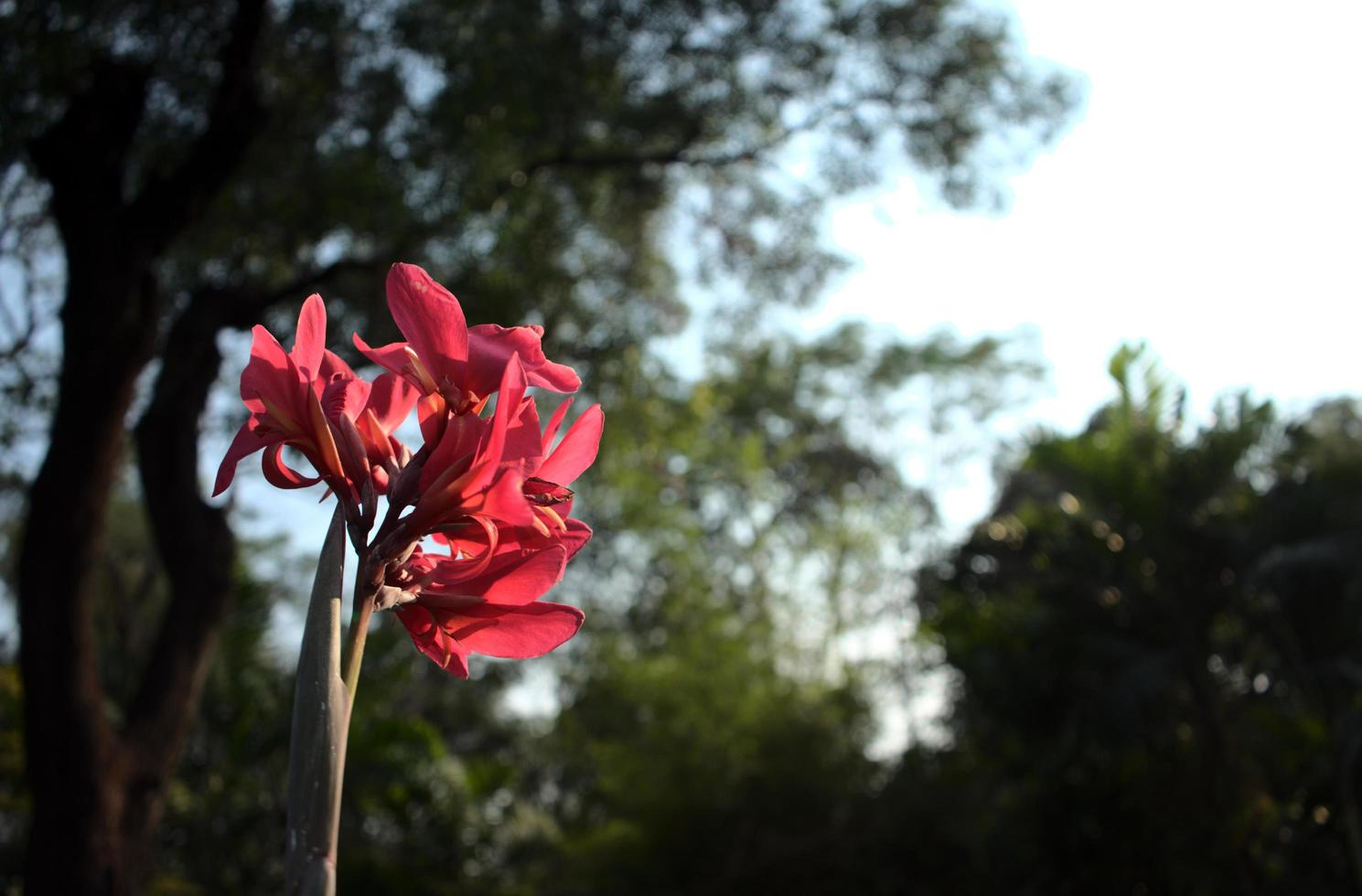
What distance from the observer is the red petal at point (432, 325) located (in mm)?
892

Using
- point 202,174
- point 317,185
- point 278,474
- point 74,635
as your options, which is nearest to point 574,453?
point 278,474

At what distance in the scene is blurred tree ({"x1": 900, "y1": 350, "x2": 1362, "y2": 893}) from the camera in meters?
6.76

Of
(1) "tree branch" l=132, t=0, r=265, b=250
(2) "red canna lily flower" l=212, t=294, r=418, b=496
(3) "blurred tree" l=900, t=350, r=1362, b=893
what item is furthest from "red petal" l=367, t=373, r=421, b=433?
(3) "blurred tree" l=900, t=350, r=1362, b=893

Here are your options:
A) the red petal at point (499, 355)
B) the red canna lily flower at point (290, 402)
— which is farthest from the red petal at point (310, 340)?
the red petal at point (499, 355)

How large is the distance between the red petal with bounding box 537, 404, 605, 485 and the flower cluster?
0.03 metres

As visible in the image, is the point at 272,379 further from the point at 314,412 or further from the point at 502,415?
the point at 502,415

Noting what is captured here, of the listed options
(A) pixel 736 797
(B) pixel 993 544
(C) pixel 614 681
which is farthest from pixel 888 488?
(A) pixel 736 797

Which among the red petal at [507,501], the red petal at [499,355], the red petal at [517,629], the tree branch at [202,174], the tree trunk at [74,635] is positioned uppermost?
the tree branch at [202,174]

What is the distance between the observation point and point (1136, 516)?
7316 millimetres

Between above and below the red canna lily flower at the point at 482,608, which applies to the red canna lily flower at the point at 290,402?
above

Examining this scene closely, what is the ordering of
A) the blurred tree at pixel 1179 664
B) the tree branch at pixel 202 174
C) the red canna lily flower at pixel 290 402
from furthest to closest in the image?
the blurred tree at pixel 1179 664, the tree branch at pixel 202 174, the red canna lily flower at pixel 290 402

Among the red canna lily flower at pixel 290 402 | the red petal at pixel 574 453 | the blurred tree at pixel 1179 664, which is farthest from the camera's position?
the blurred tree at pixel 1179 664

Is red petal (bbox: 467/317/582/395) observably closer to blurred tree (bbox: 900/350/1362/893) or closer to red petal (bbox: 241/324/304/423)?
red petal (bbox: 241/324/304/423)

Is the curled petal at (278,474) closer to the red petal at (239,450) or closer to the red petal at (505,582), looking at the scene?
the red petal at (239,450)
